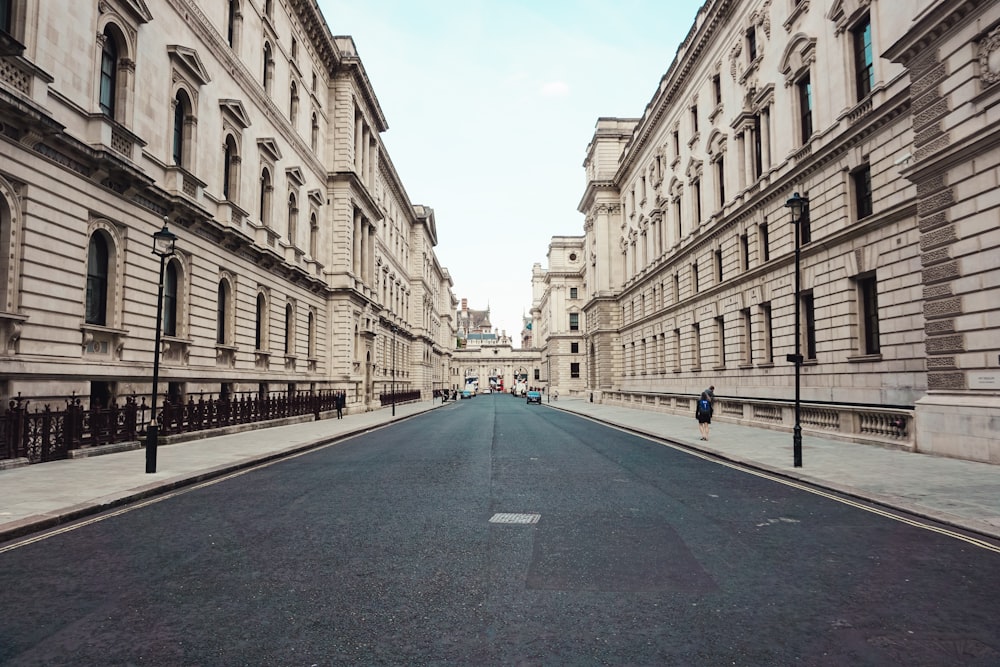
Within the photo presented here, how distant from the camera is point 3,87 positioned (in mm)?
12242

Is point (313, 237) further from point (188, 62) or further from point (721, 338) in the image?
point (721, 338)

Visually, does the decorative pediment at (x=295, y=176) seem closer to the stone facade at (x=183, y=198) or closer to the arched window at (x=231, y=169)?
the stone facade at (x=183, y=198)

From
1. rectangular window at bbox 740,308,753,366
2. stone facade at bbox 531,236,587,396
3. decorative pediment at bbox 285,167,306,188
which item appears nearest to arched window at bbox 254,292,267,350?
decorative pediment at bbox 285,167,306,188

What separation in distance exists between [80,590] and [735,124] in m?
30.4

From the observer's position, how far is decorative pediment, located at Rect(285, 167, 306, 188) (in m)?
30.8

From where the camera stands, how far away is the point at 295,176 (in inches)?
1238

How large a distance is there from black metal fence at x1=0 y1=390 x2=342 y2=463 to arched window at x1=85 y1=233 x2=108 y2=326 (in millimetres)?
2441

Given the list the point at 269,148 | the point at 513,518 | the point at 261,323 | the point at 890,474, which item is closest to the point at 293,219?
the point at 269,148

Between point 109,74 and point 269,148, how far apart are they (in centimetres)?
1102

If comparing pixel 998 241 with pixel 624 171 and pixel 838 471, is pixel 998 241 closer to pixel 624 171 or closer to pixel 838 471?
pixel 838 471

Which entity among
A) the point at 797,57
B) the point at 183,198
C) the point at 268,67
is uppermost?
the point at 268,67

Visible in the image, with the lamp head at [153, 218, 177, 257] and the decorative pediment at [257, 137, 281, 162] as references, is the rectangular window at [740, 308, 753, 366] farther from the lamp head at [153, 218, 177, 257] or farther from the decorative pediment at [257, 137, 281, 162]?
the lamp head at [153, 218, 177, 257]

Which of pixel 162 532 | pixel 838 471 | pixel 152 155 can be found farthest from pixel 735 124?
pixel 162 532

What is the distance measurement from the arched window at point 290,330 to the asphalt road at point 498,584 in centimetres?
2318
